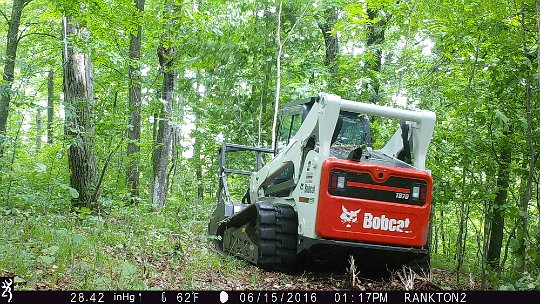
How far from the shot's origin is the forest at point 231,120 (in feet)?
20.1


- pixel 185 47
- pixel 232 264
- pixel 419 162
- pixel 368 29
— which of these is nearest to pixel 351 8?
pixel 368 29

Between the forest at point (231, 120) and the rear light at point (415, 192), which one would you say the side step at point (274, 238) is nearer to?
the forest at point (231, 120)

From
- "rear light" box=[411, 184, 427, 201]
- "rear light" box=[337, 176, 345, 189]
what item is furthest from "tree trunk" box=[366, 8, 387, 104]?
"rear light" box=[337, 176, 345, 189]

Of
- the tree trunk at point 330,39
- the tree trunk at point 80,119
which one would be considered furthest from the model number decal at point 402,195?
the tree trunk at point 330,39

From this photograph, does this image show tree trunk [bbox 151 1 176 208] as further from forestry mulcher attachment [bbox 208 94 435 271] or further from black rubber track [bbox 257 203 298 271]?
black rubber track [bbox 257 203 298 271]

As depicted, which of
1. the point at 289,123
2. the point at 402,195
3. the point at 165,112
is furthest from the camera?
the point at 165,112

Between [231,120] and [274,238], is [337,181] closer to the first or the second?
[274,238]

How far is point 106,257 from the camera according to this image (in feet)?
18.3

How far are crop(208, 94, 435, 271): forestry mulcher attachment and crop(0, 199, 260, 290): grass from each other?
70 cm

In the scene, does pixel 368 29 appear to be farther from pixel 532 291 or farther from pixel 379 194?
pixel 532 291

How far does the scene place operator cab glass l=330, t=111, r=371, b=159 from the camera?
23.8 ft

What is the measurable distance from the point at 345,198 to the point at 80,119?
16.8 ft
